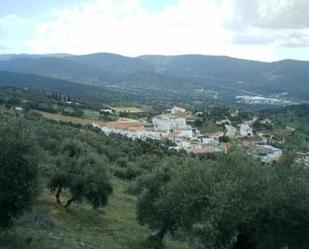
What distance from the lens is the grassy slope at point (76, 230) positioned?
25053 mm

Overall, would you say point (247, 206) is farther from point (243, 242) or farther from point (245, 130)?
point (245, 130)

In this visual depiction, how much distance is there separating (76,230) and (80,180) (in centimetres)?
465

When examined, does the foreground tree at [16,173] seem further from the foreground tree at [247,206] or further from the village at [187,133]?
the village at [187,133]

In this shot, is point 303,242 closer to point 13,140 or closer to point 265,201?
point 265,201

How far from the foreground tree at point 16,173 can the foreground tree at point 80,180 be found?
11.2m

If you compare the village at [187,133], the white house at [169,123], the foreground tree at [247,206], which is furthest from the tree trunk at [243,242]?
the white house at [169,123]

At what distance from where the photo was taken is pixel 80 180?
35.4 metres

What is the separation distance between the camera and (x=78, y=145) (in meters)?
51.4

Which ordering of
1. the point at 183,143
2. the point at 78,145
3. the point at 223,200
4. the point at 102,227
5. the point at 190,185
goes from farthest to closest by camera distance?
the point at 183,143
the point at 78,145
the point at 102,227
the point at 190,185
the point at 223,200

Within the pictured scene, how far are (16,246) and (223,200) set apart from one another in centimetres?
997

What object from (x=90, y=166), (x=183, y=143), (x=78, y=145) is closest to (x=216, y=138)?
(x=183, y=143)

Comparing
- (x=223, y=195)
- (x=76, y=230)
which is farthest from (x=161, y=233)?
(x=223, y=195)

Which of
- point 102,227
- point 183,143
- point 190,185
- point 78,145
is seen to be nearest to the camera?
point 190,185

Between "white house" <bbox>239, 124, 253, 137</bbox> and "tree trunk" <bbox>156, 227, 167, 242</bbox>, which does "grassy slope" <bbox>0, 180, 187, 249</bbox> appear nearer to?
"tree trunk" <bbox>156, 227, 167, 242</bbox>
